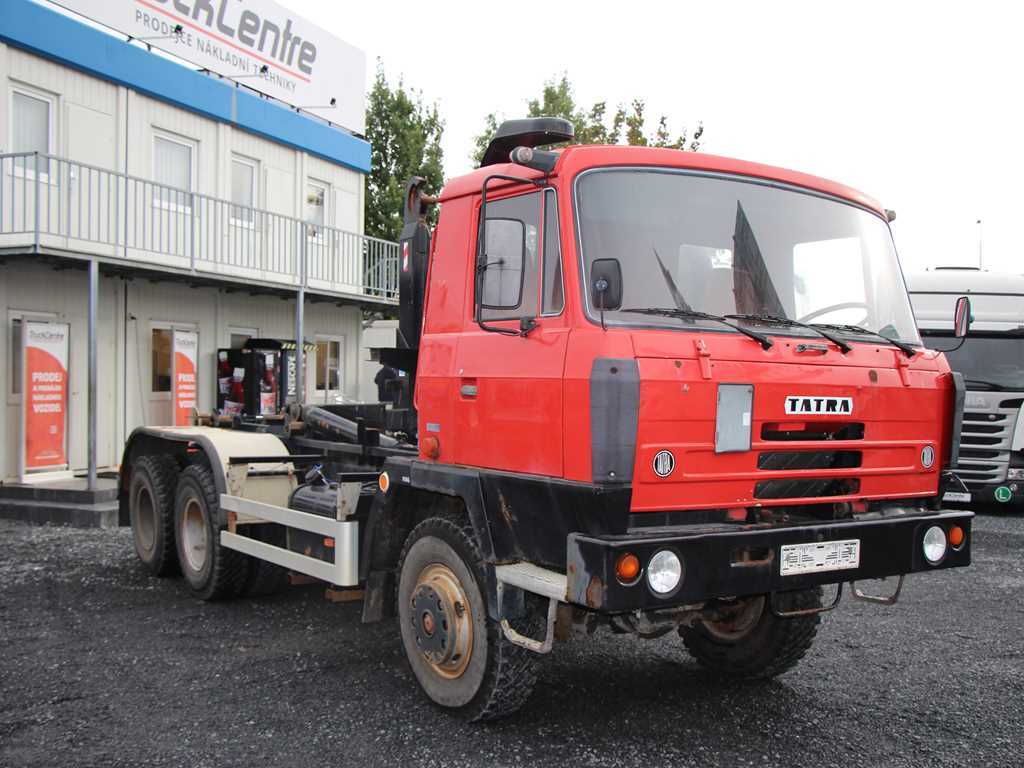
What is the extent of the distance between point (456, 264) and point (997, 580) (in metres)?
6.27

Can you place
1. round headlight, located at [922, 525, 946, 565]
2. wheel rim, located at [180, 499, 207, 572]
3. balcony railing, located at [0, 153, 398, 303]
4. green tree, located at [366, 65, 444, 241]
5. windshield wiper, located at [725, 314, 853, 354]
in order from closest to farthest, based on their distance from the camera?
1. windshield wiper, located at [725, 314, 853, 354]
2. round headlight, located at [922, 525, 946, 565]
3. wheel rim, located at [180, 499, 207, 572]
4. balcony railing, located at [0, 153, 398, 303]
5. green tree, located at [366, 65, 444, 241]

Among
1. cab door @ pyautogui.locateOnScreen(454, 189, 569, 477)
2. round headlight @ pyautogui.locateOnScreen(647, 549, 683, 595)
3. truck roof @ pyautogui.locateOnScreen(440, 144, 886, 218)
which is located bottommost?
round headlight @ pyautogui.locateOnScreen(647, 549, 683, 595)

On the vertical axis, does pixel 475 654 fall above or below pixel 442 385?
below

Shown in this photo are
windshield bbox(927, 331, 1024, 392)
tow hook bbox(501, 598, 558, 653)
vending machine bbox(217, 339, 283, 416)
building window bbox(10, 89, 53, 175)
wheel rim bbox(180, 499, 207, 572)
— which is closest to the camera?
tow hook bbox(501, 598, 558, 653)

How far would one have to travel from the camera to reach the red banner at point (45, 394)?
43.2 ft

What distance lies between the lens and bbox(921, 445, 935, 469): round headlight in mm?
4773

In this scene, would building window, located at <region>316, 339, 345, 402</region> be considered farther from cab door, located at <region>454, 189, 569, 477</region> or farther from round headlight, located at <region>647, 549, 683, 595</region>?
round headlight, located at <region>647, 549, 683, 595</region>

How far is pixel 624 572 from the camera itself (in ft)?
12.4

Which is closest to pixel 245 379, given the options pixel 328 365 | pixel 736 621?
pixel 328 365

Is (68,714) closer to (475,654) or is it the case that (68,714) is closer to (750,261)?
(475,654)

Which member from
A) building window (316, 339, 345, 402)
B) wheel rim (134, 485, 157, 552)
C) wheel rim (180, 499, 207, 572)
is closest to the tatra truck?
wheel rim (180, 499, 207, 572)

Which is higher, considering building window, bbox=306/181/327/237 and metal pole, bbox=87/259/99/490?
building window, bbox=306/181/327/237

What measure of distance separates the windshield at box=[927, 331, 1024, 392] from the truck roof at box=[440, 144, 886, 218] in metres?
8.38

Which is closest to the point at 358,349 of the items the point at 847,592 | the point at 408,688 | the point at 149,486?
the point at 149,486
